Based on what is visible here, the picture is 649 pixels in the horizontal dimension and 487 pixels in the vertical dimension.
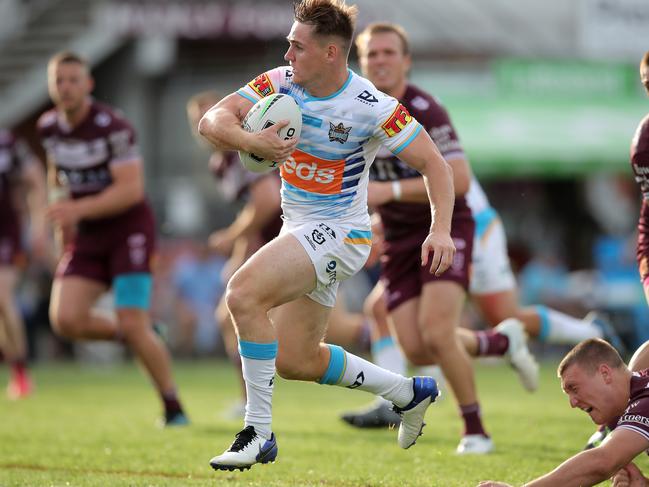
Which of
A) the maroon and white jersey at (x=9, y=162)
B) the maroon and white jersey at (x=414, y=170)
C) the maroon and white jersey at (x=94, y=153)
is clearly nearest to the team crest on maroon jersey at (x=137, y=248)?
the maroon and white jersey at (x=94, y=153)

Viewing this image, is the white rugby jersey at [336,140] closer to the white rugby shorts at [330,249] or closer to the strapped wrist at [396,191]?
the white rugby shorts at [330,249]

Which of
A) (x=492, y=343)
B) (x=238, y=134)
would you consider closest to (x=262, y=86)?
(x=238, y=134)

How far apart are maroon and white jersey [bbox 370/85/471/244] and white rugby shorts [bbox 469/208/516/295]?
4.59ft

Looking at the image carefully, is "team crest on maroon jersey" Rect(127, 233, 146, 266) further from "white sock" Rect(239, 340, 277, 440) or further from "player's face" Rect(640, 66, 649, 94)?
"player's face" Rect(640, 66, 649, 94)

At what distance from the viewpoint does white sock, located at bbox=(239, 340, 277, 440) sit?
5.71 metres

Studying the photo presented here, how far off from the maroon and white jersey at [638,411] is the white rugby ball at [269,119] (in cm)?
196

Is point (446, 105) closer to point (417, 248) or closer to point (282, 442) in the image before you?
point (417, 248)

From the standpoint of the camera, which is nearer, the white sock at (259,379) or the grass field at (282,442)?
the white sock at (259,379)

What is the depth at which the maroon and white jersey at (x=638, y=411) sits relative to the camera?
15.8 ft

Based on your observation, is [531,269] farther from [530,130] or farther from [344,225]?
[344,225]

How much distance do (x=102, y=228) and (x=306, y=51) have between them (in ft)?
13.3

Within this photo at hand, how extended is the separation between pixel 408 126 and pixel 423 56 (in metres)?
16.8

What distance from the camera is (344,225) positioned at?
5996 mm

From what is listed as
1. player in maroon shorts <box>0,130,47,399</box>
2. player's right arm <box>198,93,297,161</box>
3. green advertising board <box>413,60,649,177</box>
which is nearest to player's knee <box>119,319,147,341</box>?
player in maroon shorts <box>0,130,47,399</box>
